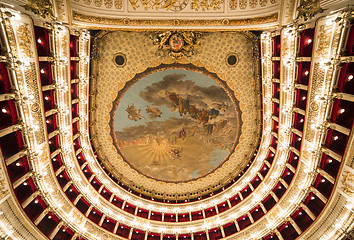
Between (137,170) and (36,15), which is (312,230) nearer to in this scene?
(137,170)

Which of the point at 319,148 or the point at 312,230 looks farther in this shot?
the point at 312,230

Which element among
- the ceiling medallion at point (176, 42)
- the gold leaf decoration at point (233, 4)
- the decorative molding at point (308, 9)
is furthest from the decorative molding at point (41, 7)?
the decorative molding at point (308, 9)

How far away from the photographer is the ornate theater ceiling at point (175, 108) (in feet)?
55.1

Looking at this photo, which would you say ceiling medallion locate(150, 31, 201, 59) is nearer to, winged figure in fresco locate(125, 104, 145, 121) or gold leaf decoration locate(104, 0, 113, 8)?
gold leaf decoration locate(104, 0, 113, 8)

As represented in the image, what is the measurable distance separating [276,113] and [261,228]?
12113 millimetres

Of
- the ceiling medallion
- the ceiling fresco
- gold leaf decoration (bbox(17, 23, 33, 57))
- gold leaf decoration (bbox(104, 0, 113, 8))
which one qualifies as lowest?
the ceiling fresco

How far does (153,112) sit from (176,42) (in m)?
7.92

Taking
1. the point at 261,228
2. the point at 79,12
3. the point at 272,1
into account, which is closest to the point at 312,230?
the point at 261,228

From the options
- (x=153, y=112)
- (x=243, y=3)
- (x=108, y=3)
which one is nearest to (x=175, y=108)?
(x=153, y=112)

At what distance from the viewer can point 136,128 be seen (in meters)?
21.0

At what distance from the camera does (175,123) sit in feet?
67.5

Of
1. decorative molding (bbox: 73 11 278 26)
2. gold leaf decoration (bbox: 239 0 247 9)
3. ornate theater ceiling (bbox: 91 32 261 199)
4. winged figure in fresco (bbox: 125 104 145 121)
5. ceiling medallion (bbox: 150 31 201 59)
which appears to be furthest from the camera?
winged figure in fresco (bbox: 125 104 145 121)

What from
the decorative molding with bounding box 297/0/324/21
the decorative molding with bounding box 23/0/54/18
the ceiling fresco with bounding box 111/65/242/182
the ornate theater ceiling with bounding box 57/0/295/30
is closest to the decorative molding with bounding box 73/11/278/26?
the ornate theater ceiling with bounding box 57/0/295/30

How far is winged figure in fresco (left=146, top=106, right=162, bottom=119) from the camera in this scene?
1975 centimetres
